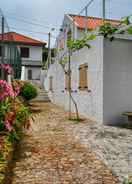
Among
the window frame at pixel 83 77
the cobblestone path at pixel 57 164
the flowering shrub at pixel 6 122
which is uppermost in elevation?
the window frame at pixel 83 77

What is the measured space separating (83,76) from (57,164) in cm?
691

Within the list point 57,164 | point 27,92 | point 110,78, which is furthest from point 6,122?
point 27,92

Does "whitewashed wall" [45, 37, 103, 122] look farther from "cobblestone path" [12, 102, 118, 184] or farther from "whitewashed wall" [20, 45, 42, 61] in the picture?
"whitewashed wall" [20, 45, 42, 61]

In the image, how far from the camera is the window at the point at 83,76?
1114cm

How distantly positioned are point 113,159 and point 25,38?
1504 inches

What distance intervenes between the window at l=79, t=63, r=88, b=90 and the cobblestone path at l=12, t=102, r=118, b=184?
4378 millimetres

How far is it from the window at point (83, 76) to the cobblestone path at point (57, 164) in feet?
14.4

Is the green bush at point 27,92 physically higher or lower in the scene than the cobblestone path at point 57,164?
higher

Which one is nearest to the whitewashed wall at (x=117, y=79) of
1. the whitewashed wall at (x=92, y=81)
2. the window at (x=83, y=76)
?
the whitewashed wall at (x=92, y=81)

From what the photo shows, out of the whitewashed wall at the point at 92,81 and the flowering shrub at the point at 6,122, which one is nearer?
the flowering shrub at the point at 6,122

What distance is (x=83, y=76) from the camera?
11.5 meters

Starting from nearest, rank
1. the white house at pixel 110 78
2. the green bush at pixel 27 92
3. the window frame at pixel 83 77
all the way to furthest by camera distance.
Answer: the white house at pixel 110 78
the window frame at pixel 83 77
the green bush at pixel 27 92

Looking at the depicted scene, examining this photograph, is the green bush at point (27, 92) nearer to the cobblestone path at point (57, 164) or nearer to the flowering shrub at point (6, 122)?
the cobblestone path at point (57, 164)

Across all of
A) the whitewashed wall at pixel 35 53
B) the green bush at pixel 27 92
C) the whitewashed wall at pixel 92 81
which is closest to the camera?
the whitewashed wall at pixel 92 81
